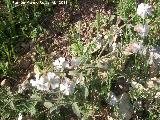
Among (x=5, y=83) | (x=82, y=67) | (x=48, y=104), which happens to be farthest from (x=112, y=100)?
(x=5, y=83)

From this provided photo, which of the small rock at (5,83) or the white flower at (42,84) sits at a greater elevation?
the white flower at (42,84)

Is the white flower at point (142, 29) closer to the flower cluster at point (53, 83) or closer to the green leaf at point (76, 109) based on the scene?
the flower cluster at point (53, 83)

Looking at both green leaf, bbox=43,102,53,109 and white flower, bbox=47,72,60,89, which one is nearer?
green leaf, bbox=43,102,53,109

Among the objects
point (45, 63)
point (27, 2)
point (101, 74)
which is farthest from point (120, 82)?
point (27, 2)

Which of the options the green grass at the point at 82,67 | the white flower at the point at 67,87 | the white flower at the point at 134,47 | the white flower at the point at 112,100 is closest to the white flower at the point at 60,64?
the green grass at the point at 82,67

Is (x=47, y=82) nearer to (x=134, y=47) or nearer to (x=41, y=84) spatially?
(x=41, y=84)

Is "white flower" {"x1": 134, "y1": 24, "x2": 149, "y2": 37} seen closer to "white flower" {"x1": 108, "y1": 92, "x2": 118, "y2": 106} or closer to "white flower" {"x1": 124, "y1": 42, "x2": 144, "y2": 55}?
"white flower" {"x1": 124, "y1": 42, "x2": 144, "y2": 55}

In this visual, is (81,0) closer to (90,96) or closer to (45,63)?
(45,63)

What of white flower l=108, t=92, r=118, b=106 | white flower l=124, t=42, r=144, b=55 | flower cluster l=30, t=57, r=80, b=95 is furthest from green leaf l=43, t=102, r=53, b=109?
white flower l=124, t=42, r=144, b=55
